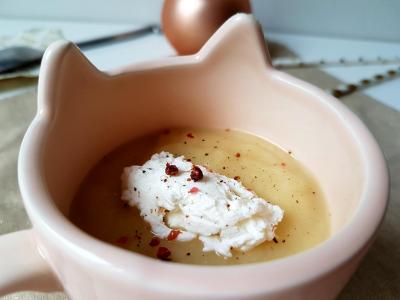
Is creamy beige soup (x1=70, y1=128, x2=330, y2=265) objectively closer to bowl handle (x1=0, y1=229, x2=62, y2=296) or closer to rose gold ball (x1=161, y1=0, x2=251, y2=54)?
bowl handle (x1=0, y1=229, x2=62, y2=296)

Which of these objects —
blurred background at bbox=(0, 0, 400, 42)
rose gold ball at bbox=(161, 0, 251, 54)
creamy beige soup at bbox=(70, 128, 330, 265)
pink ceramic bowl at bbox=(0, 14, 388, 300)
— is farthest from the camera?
blurred background at bbox=(0, 0, 400, 42)

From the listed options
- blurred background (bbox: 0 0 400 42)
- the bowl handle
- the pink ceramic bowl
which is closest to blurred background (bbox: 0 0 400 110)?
blurred background (bbox: 0 0 400 42)

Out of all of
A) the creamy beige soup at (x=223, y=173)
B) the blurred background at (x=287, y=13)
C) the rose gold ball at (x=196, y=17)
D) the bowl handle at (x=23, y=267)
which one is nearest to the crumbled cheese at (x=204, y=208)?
the creamy beige soup at (x=223, y=173)

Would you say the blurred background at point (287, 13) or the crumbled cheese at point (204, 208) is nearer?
the crumbled cheese at point (204, 208)

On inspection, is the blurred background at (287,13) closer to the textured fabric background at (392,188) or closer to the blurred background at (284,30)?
the blurred background at (284,30)

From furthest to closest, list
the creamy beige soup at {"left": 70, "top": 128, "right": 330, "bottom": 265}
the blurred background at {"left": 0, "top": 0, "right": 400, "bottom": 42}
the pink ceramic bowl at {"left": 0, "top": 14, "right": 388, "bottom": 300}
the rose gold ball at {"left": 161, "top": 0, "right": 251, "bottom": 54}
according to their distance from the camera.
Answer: the blurred background at {"left": 0, "top": 0, "right": 400, "bottom": 42} < the rose gold ball at {"left": 161, "top": 0, "right": 251, "bottom": 54} < the creamy beige soup at {"left": 70, "top": 128, "right": 330, "bottom": 265} < the pink ceramic bowl at {"left": 0, "top": 14, "right": 388, "bottom": 300}

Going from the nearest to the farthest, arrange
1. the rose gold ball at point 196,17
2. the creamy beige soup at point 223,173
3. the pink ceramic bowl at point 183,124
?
the pink ceramic bowl at point 183,124, the creamy beige soup at point 223,173, the rose gold ball at point 196,17
